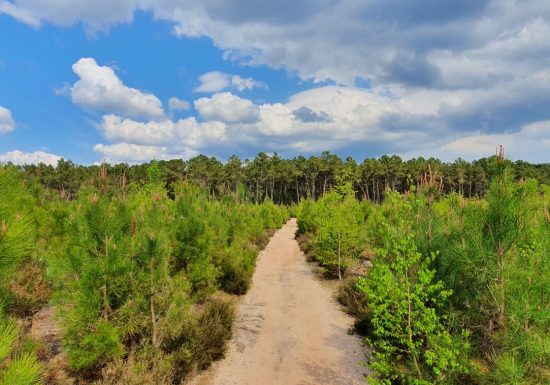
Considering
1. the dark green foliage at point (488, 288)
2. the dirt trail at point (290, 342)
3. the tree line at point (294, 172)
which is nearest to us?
the dark green foliage at point (488, 288)

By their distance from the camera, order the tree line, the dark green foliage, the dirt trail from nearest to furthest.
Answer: the dark green foliage
the dirt trail
the tree line

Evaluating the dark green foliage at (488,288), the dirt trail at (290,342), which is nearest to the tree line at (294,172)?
the dirt trail at (290,342)

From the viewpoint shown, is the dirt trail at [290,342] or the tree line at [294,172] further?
the tree line at [294,172]

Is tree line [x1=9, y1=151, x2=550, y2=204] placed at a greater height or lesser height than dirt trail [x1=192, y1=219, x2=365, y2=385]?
greater

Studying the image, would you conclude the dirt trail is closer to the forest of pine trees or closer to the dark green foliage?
the forest of pine trees

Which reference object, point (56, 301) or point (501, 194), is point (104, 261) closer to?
point (56, 301)

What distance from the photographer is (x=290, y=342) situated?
988cm

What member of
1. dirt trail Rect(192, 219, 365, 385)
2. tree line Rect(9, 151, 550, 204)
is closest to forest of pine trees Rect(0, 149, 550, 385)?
dirt trail Rect(192, 219, 365, 385)

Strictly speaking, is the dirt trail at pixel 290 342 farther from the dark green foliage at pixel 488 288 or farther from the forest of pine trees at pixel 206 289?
the dark green foliage at pixel 488 288

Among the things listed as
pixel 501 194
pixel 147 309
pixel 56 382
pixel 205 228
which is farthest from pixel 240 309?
pixel 501 194

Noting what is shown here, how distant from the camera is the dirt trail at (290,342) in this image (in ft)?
26.3

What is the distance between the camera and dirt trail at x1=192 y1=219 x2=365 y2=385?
316 inches

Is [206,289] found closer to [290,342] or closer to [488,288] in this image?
[290,342]

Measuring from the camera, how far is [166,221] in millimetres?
10375
